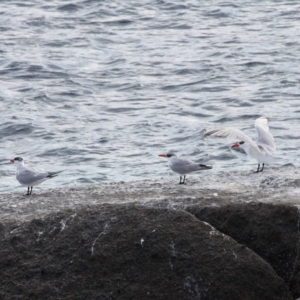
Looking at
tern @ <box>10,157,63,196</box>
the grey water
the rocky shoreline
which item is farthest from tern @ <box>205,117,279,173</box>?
the grey water

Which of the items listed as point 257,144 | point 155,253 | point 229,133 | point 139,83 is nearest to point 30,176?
point 229,133

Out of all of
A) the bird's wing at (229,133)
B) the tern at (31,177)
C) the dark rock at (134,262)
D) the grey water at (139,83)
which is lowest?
the grey water at (139,83)

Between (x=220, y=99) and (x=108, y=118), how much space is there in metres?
2.68

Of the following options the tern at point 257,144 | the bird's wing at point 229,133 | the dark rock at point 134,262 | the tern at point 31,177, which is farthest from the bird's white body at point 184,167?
the dark rock at point 134,262

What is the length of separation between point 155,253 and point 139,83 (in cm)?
1273

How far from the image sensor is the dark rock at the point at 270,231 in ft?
22.4

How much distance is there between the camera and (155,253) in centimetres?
664

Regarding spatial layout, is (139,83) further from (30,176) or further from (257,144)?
(30,176)

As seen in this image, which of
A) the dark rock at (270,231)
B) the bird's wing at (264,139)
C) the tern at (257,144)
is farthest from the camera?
the bird's wing at (264,139)

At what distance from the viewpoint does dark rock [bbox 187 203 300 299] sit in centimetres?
682

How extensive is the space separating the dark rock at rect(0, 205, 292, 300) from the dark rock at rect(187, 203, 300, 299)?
0.71 feet

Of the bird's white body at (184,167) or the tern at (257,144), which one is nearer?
the bird's white body at (184,167)

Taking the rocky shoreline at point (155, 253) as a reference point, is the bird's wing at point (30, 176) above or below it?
below

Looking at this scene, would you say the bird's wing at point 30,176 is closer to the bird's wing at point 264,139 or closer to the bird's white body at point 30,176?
the bird's white body at point 30,176
